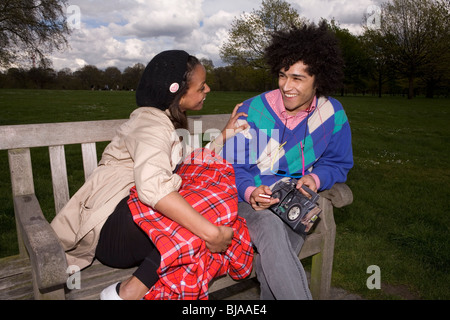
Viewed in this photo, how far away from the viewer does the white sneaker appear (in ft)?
5.84

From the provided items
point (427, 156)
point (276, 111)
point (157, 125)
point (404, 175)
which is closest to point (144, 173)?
point (157, 125)

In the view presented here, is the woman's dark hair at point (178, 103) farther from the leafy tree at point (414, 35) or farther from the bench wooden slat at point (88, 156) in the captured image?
the leafy tree at point (414, 35)

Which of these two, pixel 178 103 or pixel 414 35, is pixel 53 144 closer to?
pixel 178 103

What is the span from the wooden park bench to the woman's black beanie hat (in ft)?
2.14

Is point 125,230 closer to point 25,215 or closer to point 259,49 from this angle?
point 25,215

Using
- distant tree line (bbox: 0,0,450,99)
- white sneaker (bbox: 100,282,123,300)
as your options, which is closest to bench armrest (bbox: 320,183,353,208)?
white sneaker (bbox: 100,282,123,300)

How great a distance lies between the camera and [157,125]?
1.95 meters

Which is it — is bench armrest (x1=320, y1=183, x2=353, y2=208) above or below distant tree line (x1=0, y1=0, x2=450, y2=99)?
below

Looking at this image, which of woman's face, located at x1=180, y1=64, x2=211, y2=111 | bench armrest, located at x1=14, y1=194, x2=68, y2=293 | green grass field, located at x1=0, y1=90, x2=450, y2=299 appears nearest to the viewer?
bench armrest, located at x1=14, y1=194, x2=68, y2=293

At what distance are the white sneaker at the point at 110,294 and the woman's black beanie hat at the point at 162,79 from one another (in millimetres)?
1010

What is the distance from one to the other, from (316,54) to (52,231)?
81.6 inches

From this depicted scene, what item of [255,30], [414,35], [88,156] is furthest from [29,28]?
[414,35]

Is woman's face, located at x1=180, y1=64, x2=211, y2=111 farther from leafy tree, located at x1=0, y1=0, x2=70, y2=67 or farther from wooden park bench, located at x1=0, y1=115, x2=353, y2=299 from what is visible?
leafy tree, located at x1=0, y1=0, x2=70, y2=67

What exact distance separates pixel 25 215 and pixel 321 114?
2.06 meters
